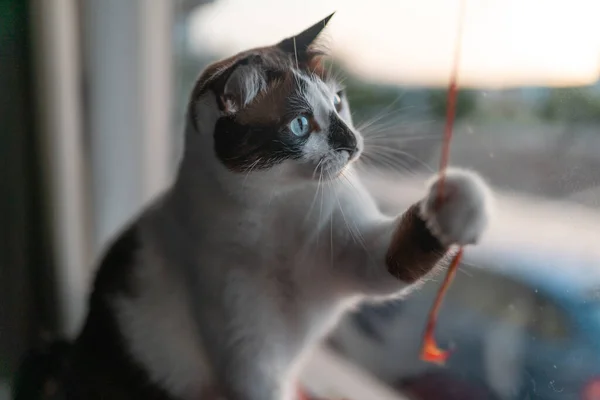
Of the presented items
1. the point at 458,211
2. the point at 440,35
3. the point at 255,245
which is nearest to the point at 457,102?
the point at 440,35

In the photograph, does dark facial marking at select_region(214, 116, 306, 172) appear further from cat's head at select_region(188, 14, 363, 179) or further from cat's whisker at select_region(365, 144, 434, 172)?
cat's whisker at select_region(365, 144, 434, 172)

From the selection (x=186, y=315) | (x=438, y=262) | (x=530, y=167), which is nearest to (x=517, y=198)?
(x=530, y=167)

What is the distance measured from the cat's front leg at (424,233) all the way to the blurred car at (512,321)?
2.3 inches

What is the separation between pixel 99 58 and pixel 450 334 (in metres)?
0.64

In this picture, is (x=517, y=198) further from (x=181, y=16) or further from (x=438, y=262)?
(x=181, y=16)

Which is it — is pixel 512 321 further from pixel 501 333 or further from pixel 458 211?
pixel 458 211

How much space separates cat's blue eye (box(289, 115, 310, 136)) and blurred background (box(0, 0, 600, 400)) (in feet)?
0.34

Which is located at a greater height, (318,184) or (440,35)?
(440,35)

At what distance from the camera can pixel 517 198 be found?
637mm

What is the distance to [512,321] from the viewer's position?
659 mm

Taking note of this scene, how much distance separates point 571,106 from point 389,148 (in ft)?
0.67

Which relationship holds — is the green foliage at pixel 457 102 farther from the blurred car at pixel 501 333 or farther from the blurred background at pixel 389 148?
the blurred car at pixel 501 333

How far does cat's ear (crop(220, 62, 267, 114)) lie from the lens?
61cm

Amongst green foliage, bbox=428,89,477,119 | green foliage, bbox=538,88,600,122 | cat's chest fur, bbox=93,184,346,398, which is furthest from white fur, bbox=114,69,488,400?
green foliage, bbox=538,88,600,122
